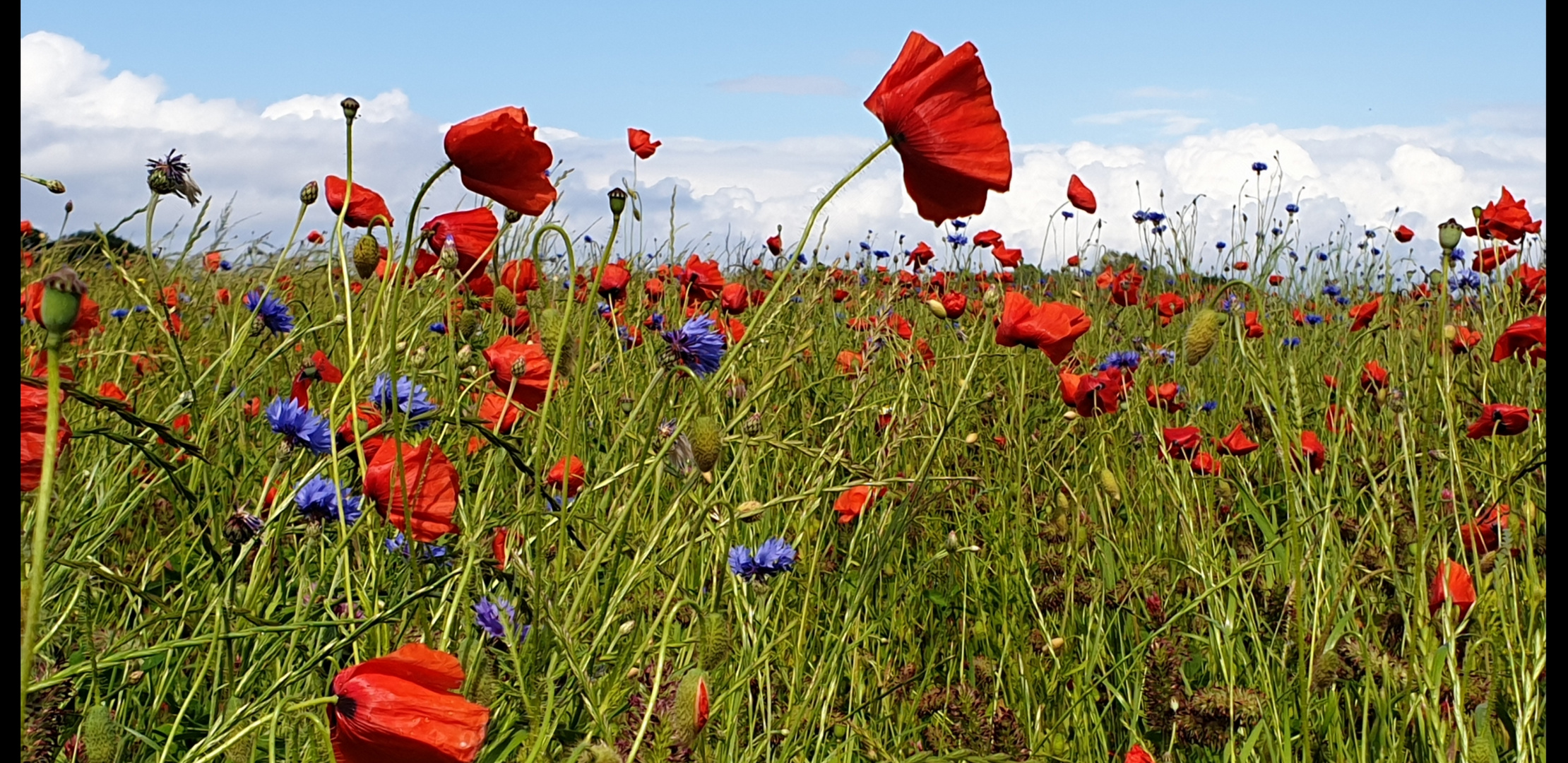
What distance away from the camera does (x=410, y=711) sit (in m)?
0.71

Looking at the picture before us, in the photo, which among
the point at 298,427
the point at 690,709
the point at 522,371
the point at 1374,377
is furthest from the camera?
the point at 1374,377

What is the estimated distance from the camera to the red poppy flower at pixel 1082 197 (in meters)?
2.84

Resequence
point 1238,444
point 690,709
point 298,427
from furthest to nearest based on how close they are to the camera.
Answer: point 1238,444 < point 298,427 < point 690,709

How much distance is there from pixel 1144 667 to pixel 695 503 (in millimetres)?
638

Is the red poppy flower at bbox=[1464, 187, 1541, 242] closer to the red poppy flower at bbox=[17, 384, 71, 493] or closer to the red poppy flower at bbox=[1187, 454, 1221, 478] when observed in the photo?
the red poppy flower at bbox=[1187, 454, 1221, 478]

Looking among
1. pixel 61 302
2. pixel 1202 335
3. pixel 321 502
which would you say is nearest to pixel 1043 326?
pixel 1202 335

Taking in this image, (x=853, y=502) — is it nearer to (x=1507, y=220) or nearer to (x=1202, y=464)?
(x=1202, y=464)

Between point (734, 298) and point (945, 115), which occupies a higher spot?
point (945, 115)

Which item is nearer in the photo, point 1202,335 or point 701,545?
point 1202,335

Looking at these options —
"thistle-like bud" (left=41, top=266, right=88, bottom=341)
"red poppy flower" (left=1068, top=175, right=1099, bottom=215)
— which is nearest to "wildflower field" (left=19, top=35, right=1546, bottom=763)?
"thistle-like bud" (left=41, top=266, right=88, bottom=341)

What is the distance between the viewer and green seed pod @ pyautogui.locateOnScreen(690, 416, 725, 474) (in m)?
1.02

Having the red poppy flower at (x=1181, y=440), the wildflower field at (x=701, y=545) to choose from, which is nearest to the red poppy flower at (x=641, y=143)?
the wildflower field at (x=701, y=545)

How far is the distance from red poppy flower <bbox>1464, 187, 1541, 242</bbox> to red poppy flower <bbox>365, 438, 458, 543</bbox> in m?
2.17

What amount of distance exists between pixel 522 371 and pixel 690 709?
0.49 meters
